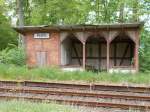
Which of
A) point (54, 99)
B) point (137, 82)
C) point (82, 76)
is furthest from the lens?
point (82, 76)

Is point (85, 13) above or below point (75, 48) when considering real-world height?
above

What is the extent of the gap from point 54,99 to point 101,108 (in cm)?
170

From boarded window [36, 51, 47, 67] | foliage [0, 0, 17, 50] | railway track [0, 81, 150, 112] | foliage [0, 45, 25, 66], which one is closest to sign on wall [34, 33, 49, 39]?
boarded window [36, 51, 47, 67]

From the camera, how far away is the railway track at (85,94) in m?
8.94

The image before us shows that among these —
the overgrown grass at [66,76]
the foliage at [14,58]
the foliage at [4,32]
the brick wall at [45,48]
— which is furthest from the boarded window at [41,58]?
the foliage at [4,32]

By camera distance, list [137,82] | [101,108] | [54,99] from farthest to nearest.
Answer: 1. [137,82]
2. [54,99]
3. [101,108]

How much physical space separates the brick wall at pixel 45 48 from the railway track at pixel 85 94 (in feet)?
25.1

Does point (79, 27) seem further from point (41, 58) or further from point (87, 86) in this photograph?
point (87, 86)

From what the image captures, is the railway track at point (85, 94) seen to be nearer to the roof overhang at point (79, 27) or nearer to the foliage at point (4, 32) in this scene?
the roof overhang at point (79, 27)

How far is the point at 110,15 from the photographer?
3141cm

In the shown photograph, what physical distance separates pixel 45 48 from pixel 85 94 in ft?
34.5

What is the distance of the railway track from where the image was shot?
8.94m

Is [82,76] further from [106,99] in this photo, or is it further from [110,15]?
[110,15]

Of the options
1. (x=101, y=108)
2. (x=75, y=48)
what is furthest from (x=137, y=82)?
(x=75, y=48)
